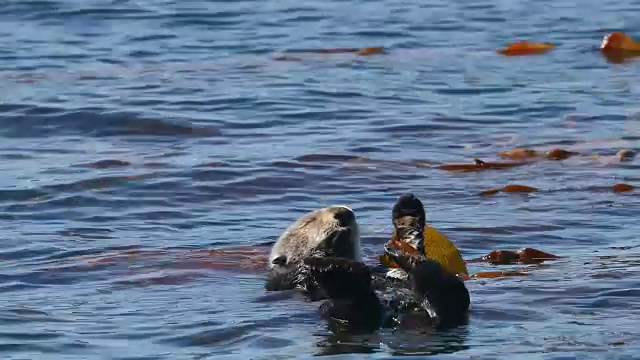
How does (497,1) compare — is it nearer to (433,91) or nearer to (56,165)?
(433,91)

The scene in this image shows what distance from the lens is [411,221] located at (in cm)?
486

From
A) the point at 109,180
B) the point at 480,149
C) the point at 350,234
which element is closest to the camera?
the point at 350,234

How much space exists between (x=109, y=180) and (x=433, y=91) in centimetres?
388

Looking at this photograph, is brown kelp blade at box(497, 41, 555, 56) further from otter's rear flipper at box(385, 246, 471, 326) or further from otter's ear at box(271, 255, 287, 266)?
otter's rear flipper at box(385, 246, 471, 326)

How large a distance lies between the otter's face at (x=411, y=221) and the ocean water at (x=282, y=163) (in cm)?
32

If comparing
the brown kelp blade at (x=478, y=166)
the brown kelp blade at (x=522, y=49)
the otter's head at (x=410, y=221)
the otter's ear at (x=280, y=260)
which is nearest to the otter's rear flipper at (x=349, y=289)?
the otter's head at (x=410, y=221)

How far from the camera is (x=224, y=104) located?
1078cm

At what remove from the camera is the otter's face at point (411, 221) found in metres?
4.84

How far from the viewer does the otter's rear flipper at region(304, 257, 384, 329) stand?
14.6ft

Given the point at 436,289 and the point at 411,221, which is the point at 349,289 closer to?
the point at 436,289

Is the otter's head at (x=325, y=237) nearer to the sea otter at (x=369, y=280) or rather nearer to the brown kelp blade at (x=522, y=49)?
the sea otter at (x=369, y=280)

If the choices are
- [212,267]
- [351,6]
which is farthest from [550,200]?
[351,6]

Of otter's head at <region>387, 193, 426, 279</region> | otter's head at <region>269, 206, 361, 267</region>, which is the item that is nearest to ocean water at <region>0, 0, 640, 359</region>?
otter's head at <region>269, 206, 361, 267</region>

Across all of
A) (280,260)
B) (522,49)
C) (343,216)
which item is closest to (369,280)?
(343,216)
